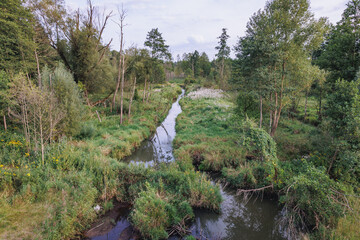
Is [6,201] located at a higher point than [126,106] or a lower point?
lower

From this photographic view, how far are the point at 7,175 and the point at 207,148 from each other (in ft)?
33.5

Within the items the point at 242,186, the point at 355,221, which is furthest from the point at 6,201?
the point at 355,221

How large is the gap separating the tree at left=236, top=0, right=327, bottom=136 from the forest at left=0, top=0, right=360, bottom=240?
0.07m

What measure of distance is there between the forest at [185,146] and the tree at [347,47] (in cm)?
8

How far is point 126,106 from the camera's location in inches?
867

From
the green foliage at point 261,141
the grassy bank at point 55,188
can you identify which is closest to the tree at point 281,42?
the green foliage at point 261,141

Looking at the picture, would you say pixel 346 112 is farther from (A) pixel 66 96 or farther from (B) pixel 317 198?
(A) pixel 66 96

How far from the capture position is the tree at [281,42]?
1094cm

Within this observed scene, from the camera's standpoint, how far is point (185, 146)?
1324 centimetres

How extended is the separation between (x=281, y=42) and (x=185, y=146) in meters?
9.20

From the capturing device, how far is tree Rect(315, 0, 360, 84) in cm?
1408

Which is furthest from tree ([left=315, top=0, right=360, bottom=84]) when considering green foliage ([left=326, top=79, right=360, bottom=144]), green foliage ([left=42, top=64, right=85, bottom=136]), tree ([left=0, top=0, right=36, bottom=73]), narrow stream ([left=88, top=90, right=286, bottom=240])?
tree ([left=0, top=0, right=36, bottom=73])

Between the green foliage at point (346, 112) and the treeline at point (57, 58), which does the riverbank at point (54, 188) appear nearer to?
the treeline at point (57, 58)

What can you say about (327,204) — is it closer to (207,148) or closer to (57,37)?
(207,148)
